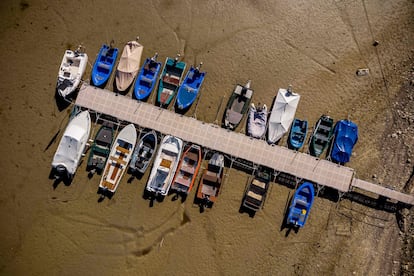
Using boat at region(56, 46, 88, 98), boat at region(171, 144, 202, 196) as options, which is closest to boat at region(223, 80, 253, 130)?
boat at region(171, 144, 202, 196)

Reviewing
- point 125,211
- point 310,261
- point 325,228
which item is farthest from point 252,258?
point 125,211

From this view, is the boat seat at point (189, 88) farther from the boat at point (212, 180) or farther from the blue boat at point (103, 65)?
the blue boat at point (103, 65)

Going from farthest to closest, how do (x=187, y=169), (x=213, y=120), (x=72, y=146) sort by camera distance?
(x=213, y=120) → (x=187, y=169) → (x=72, y=146)

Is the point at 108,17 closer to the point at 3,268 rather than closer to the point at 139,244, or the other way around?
the point at 139,244

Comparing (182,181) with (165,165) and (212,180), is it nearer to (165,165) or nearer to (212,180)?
(165,165)

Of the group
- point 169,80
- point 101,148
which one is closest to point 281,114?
point 169,80

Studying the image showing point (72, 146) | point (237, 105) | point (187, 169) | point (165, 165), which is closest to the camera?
point (72, 146)

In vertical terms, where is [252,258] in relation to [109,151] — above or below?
below

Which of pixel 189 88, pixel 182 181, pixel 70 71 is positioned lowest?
pixel 182 181
